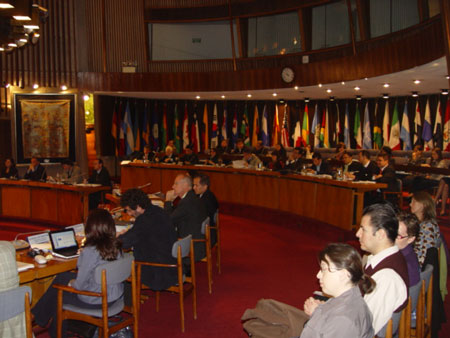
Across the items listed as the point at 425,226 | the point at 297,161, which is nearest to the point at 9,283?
the point at 425,226

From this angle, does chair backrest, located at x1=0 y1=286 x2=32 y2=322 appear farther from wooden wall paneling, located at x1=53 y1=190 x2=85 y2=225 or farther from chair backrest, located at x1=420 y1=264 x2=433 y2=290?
wooden wall paneling, located at x1=53 y1=190 x2=85 y2=225

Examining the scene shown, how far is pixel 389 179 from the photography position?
868 cm

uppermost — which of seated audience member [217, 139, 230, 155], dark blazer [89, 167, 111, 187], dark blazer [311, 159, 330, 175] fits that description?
seated audience member [217, 139, 230, 155]

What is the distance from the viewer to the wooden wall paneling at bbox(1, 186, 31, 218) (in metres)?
9.84

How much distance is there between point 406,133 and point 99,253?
1181 cm

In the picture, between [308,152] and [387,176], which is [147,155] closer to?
[308,152]

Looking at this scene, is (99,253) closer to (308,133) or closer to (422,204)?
(422,204)

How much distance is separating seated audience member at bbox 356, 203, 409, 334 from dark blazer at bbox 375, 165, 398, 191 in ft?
18.3

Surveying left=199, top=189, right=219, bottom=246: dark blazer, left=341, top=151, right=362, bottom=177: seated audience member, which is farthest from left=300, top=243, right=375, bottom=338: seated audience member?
left=341, top=151, right=362, bottom=177: seated audience member

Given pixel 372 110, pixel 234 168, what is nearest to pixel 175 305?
pixel 234 168

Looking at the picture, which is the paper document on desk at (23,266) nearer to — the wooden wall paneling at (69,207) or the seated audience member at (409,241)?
the seated audience member at (409,241)

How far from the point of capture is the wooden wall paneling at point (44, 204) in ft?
31.2

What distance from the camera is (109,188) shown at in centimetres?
932

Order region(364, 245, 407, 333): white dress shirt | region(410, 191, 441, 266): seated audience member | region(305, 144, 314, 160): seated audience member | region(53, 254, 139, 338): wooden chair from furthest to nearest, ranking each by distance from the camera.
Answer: region(305, 144, 314, 160): seated audience member, region(410, 191, 441, 266): seated audience member, region(53, 254, 139, 338): wooden chair, region(364, 245, 407, 333): white dress shirt
